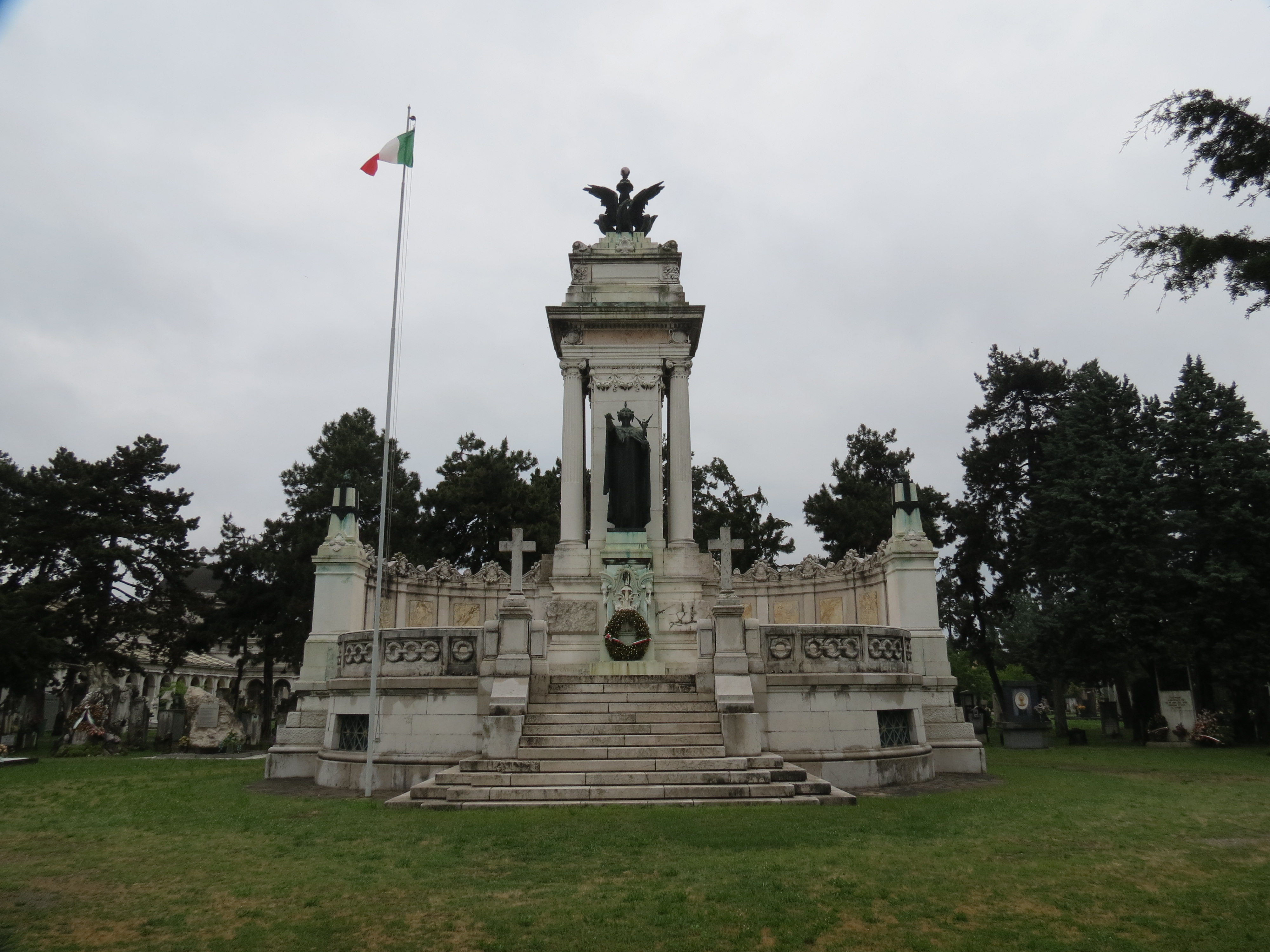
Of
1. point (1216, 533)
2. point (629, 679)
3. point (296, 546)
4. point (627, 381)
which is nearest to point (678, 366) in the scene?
point (627, 381)

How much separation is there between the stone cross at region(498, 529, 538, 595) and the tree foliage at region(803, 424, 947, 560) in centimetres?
2678

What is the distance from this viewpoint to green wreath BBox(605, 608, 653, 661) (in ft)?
63.6

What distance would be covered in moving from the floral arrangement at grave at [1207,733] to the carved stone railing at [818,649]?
16.5 m

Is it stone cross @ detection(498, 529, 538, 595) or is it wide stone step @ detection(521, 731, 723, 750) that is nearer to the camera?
wide stone step @ detection(521, 731, 723, 750)

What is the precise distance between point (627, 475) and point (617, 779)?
10.9 metres

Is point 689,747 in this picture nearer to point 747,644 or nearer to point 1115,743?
point 747,644

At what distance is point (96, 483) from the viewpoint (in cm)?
3778

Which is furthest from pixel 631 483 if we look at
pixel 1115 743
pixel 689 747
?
pixel 1115 743

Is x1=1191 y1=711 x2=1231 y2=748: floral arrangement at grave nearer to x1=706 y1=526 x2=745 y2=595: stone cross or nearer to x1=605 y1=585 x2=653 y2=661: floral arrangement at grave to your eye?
x1=605 y1=585 x2=653 y2=661: floral arrangement at grave

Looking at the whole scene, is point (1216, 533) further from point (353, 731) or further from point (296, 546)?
point (296, 546)

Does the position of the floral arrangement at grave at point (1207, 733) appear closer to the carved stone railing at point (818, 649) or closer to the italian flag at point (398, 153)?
the carved stone railing at point (818, 649)

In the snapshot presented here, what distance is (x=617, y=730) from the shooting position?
48.0 ft

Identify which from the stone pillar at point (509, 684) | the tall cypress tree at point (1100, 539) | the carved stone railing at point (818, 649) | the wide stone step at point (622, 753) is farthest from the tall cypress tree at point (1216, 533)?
the stone pillar at point (509, 684)

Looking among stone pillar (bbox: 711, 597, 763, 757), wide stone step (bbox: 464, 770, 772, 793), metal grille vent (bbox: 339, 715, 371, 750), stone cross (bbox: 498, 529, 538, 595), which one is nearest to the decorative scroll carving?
stone cross (bbox: 498, 529, 538, 595)
